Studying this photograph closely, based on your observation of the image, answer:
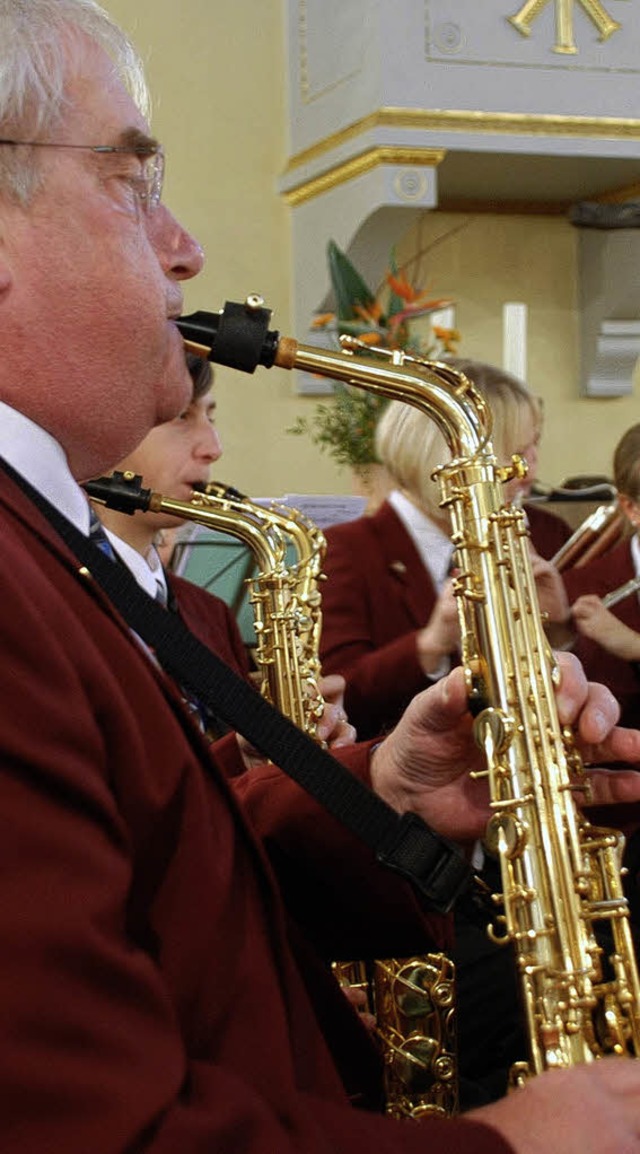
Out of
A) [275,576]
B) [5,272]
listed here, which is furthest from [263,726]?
[275,576]

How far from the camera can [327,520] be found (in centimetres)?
420

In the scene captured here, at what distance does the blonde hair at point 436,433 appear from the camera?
3.23m

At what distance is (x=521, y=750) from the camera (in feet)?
4.64

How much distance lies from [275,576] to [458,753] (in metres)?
1.23

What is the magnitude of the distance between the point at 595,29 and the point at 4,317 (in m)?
5.84

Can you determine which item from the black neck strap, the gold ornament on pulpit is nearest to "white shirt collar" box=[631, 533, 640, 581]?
the black neck strap

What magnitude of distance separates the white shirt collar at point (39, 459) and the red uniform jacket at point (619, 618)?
1.99 meters

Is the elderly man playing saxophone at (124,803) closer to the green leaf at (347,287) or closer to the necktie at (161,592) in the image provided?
the necktie at (161,592)

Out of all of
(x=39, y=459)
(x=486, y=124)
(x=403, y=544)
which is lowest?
(x=39, y=459)

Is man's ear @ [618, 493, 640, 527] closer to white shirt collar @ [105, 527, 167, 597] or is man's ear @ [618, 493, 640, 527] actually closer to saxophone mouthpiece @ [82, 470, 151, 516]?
white shirt collar @ [105, 527, 167, 597]

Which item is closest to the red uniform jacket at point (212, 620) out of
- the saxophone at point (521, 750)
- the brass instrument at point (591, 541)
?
the brass instrument at point (591, 541)

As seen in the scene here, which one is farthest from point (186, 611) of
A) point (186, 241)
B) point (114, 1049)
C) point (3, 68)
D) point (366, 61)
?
point (366, 61)

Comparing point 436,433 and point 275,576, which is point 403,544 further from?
point 275,576

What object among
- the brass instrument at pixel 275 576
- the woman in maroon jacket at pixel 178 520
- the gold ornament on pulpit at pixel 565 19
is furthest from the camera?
the gold ornament on pulpit at pixel 565 19
